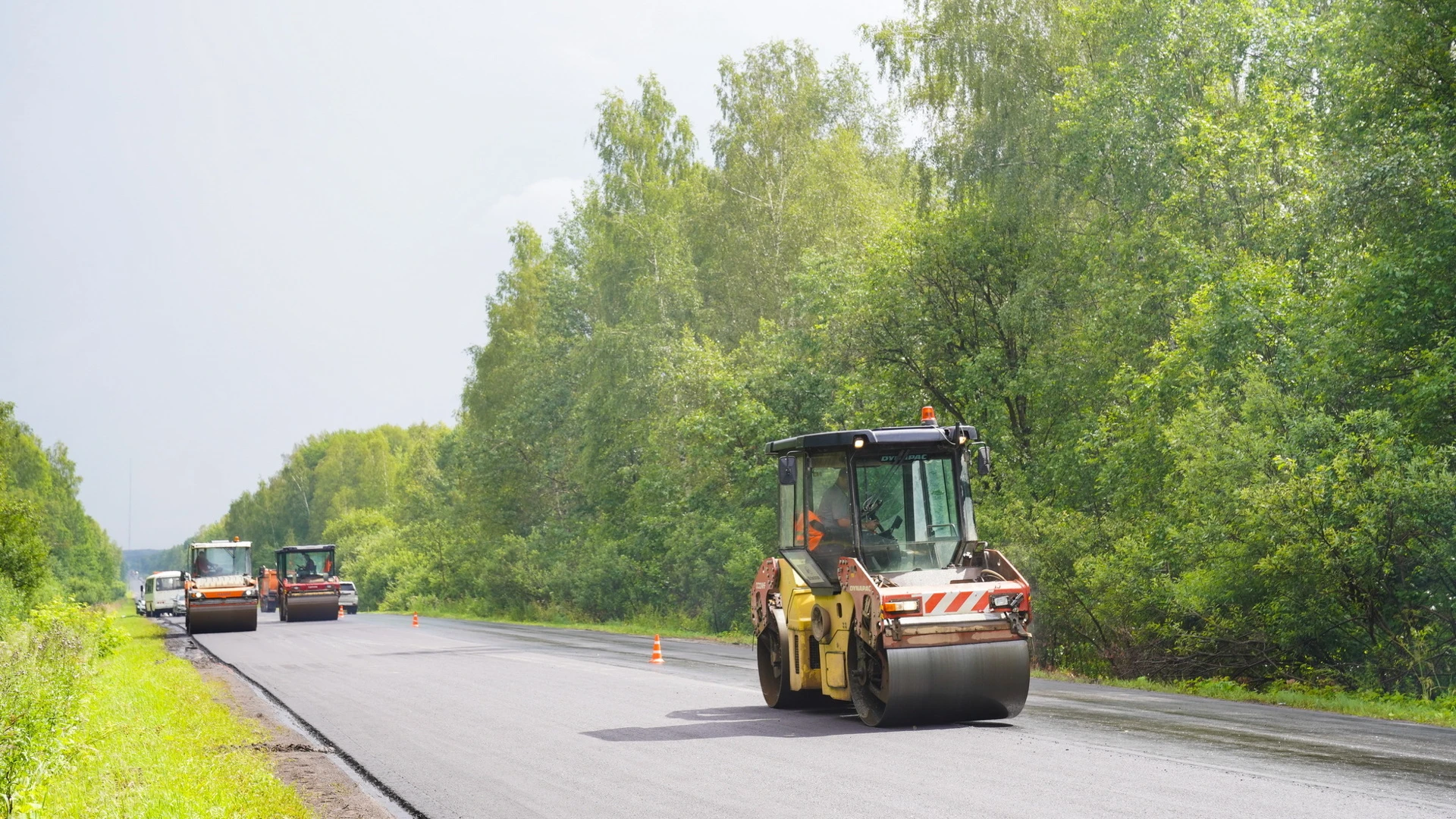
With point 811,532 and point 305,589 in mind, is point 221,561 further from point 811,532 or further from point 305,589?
point 811,532

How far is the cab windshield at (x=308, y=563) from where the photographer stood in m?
46.4

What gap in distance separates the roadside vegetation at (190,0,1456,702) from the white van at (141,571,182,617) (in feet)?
57.1

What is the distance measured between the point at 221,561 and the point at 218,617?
8.27 feet

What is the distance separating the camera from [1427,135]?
17.8 metres

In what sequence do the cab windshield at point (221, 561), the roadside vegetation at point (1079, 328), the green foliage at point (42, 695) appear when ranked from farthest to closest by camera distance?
the cab windshield at point (221, 561), the roadside vegetation at point (1079, 328), the green foliage at point (42, 695)

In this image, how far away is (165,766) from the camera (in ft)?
35.7

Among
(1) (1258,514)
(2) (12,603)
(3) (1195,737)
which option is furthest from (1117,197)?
(2) (12,603)

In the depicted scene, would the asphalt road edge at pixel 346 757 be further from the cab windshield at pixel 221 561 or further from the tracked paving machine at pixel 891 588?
A: the cab windshield at pixel 221 561

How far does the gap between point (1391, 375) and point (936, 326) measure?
40.8 ft

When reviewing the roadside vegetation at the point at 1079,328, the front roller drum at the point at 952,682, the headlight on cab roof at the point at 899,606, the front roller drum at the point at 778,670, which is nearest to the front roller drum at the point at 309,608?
the roadside vegetation at the point at 1079,328

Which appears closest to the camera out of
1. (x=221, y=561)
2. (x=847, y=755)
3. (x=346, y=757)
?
(x=847, y=755)

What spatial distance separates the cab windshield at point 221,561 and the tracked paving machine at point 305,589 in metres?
4.97

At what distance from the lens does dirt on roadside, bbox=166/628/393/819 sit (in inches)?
366

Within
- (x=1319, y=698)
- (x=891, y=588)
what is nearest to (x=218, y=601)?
(x=891, y=588)
